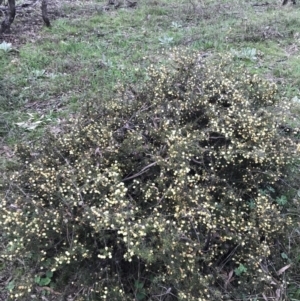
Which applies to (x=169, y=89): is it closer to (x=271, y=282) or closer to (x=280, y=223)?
(x=280, y=223)

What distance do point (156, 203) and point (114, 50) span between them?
550 cm

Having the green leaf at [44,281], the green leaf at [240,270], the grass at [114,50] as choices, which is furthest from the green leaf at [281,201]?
the green leaf at [44,281]

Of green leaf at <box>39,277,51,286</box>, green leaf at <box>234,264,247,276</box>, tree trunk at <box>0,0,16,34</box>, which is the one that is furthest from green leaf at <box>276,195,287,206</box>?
tree trunk at <box>0,0,16,34</box>

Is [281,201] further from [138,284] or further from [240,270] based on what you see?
[138,284]

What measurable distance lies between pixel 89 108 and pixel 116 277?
199cm

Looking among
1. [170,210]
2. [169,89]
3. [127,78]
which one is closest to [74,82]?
[127,78]

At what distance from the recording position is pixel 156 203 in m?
3.11

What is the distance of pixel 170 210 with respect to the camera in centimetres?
312

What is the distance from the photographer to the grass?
19.7 ft

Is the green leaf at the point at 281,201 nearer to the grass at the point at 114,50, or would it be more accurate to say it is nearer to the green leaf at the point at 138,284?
the grass at the point at 114,50

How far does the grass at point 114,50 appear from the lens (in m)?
5.99

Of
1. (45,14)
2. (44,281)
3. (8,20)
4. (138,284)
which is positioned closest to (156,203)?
(138,284)

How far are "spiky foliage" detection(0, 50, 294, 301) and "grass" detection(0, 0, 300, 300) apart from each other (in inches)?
25.1

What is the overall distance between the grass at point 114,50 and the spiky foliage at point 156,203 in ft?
2.09
